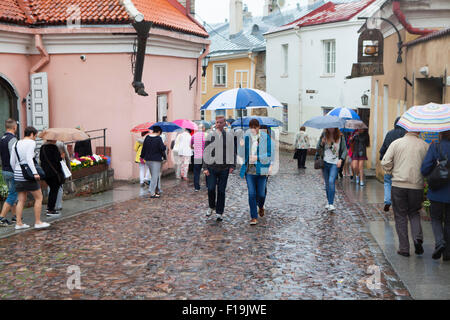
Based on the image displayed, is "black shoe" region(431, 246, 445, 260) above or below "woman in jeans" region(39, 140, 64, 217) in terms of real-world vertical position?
below

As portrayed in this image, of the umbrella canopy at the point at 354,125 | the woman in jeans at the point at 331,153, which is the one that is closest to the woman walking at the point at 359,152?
the umbrella canopy at the point at 354,125

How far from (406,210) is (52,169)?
6.10 meters

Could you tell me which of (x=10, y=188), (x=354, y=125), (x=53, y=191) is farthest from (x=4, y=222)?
(x=354, y=125)

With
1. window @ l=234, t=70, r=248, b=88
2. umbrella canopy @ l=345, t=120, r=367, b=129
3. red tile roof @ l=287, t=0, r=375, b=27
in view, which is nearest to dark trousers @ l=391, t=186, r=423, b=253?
umbrella canopy @ l=345, t=120, r=367, b=129

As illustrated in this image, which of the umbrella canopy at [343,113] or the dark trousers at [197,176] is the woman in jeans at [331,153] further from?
the dark trousers at [197,176]

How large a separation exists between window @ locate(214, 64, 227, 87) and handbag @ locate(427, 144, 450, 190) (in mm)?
32406

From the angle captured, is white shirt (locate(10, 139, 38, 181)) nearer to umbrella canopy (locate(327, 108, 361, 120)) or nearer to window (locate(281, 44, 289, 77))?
umbrella canopy (locate(327, 108, 361, 120))

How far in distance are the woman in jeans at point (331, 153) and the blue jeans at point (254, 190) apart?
1.62 metres

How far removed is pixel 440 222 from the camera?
7.28 meters

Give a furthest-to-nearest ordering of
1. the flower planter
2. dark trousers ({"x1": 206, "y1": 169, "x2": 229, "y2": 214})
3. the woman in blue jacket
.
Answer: the flower planter, dark trousers ({"x1": 206, "y1": 169, "x2": 229, "y2": 214}), the woman in blue jacket

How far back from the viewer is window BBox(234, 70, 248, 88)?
37156mm

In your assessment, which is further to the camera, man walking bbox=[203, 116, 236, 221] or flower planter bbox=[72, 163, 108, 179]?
flower planter bbox=[72, 163, 108, 179]

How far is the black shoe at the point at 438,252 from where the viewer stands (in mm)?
7271
